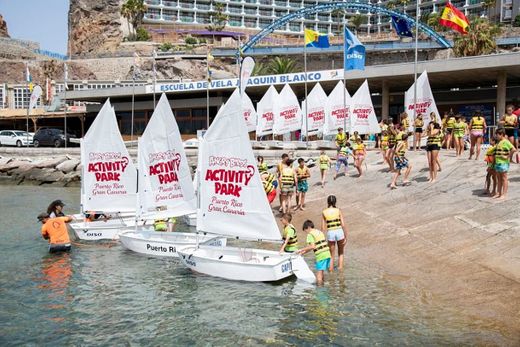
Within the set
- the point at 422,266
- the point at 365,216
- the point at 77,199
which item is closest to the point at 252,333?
the point at 422,266

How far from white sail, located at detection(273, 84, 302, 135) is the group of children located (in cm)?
2044

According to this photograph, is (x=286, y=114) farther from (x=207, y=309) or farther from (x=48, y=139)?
(x=48, y=139)

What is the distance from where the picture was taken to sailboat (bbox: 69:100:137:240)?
19516mm

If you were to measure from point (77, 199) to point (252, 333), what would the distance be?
24239mm

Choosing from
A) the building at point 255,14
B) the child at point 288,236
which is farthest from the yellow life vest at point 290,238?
the building at point 255,14

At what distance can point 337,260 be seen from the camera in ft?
47.9

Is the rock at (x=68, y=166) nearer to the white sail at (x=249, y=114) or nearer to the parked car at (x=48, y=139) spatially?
the parked car at (x=48, y=139)

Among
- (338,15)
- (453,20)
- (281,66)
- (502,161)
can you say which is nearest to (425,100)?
(453,20)

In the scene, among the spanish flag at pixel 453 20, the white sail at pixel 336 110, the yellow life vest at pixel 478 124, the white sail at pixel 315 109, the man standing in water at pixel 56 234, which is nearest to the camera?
the man standing in water at pixel 56 234

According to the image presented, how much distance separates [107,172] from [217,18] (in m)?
104

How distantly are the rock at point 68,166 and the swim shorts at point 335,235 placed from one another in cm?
3189

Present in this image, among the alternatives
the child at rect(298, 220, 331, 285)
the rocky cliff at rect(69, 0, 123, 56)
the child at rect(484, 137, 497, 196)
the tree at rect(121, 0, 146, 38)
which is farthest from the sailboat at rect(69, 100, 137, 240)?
the tree at rect(121, 0, 146, 38)

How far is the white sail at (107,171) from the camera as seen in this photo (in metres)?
19.6

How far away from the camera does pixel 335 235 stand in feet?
42.7
